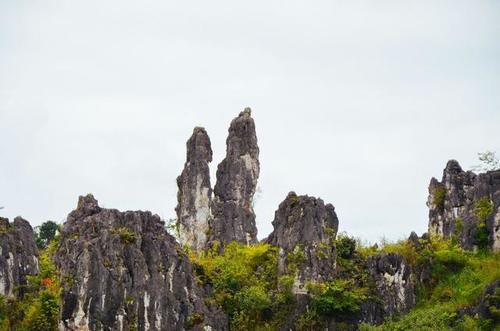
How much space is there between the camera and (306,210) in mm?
45844

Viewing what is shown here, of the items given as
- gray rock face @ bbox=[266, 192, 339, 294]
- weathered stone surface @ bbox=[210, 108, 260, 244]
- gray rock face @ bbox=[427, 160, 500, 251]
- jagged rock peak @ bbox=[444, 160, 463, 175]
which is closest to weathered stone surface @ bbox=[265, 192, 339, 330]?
gray rock face @ bbox=[266, 192, 339, 294]

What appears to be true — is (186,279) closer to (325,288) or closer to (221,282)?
(221,282)

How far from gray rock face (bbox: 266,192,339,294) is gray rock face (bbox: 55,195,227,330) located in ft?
17.0

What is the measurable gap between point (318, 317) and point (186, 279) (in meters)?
7.02

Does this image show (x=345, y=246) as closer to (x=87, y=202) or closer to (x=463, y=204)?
(x=463, y=204)

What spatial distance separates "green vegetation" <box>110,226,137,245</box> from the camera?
1550 inches

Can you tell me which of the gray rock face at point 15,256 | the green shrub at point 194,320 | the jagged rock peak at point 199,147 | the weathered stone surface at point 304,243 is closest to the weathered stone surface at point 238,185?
the jagged rock peak at point 199,147

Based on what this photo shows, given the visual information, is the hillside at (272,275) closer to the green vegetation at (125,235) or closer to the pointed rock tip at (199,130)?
the green vegetation at (125,235)

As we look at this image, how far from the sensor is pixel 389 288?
44000 millimetres

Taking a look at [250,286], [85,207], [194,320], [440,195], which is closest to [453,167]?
[440,195]

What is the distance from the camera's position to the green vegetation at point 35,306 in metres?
40.3

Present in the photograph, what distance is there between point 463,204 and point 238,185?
17.4 metres

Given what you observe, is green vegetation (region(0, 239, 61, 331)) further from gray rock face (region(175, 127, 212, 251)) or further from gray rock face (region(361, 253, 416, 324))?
gray rock face (region(175, 127, 212, 251))

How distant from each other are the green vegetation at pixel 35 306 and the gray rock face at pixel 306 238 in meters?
12.0
